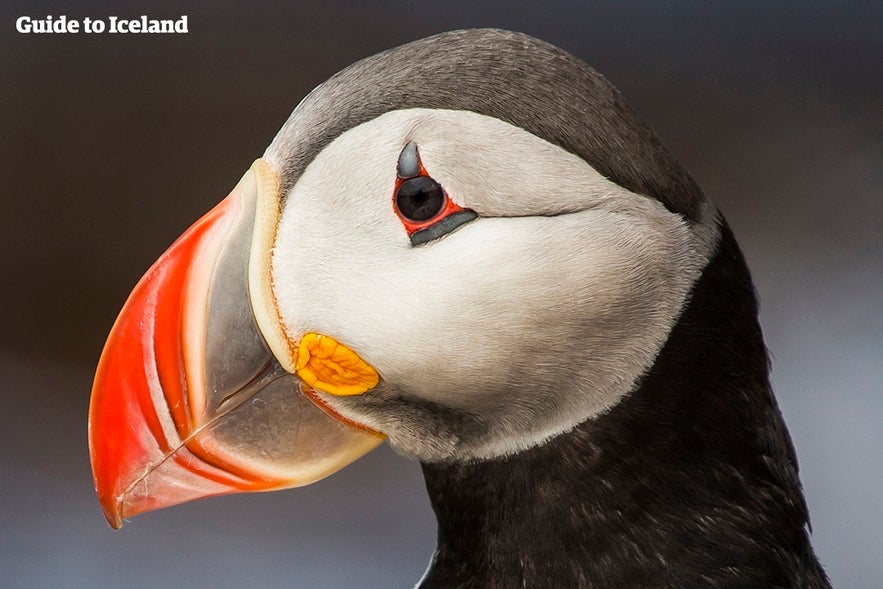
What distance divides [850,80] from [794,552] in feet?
11.3

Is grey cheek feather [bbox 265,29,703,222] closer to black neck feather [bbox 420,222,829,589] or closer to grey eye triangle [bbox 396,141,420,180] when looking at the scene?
grey eye triangle [bbox 396,141,420,180]

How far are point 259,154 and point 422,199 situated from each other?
2.98 meters

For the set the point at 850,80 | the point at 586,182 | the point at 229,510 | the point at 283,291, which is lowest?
the point at 229,510

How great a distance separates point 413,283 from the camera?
1246mm

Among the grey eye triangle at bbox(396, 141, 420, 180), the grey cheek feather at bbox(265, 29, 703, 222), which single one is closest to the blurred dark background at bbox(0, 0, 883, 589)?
the grey cheek feather at bbox(265, 29, 703, 222)

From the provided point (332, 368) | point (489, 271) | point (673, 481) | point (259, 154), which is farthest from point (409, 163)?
point (259, 154)

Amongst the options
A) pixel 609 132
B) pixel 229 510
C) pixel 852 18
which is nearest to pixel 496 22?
pixel 852 18

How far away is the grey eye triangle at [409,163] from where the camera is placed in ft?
4.12

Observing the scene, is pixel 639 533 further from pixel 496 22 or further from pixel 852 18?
pixel 852 18

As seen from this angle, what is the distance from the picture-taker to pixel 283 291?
130 cm

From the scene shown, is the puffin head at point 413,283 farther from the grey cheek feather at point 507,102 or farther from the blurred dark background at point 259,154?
the blurred dark background at point 259,154

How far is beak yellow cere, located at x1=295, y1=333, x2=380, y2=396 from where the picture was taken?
4.28 ft

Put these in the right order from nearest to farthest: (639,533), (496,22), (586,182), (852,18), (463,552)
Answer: (586,182), (639,533), (463,552), (496,22), (852,18)

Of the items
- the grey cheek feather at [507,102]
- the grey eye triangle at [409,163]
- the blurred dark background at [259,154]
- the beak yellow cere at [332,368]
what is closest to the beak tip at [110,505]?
the beak yellow cere at [332,368]
